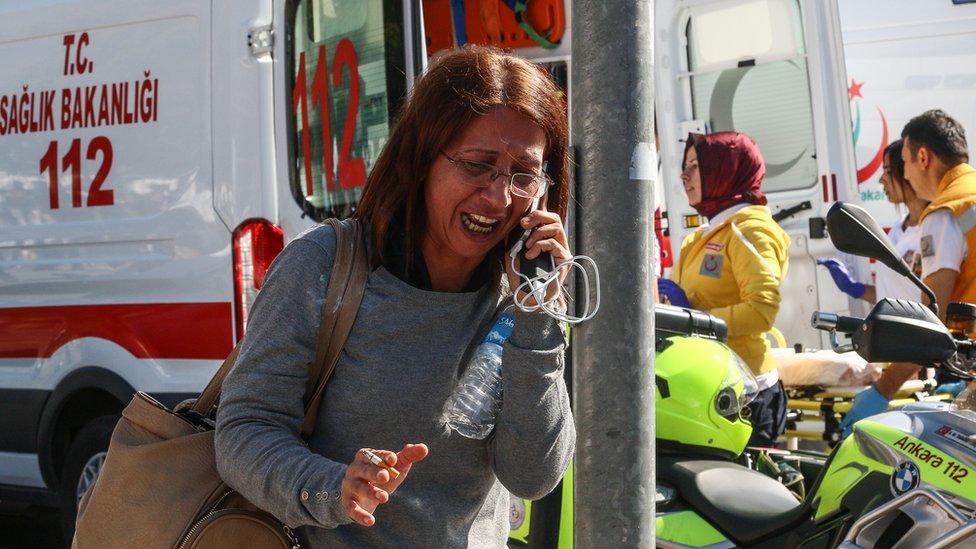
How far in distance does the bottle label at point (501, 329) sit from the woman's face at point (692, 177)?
282 centimetres

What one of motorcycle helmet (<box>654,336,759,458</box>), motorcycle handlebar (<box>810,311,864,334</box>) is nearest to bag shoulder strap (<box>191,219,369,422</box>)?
motorcycle handlebar (<box>810,311,864,334</box>)

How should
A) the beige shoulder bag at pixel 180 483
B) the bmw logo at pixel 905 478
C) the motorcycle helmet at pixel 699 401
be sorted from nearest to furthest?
the beige shoulder bag at pixel 180 483, the bmw logo at pixel 905 478, the motorcycle helmet at pixel 699 401

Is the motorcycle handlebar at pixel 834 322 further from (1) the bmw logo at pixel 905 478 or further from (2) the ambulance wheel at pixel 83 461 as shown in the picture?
(2) the ambulance wheel at pixel 83 461

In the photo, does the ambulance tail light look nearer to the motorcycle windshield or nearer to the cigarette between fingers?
the motorcycle windshield

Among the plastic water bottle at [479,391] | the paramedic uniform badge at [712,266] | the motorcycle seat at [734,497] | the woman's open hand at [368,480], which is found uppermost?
the paramedic uniform badge at [712,266]

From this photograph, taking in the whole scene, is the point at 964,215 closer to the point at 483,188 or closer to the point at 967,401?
the point at 967,401

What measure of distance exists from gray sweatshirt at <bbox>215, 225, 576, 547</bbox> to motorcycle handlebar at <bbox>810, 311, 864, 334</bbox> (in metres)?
0.89

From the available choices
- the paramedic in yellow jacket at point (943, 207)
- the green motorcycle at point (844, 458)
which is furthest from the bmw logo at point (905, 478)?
the paramedic in yellow jacket at point (943, 207)

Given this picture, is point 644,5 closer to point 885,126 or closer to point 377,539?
point 377,539

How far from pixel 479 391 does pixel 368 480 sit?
0.28m

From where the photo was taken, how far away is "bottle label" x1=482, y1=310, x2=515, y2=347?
1.82m

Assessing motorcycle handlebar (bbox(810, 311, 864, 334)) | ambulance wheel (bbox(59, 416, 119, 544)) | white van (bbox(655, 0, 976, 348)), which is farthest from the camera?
white van (bbox(655, 0, 976, 348))

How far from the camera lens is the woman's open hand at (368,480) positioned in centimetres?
156

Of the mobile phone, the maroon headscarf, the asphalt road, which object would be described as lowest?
the asphalt road
